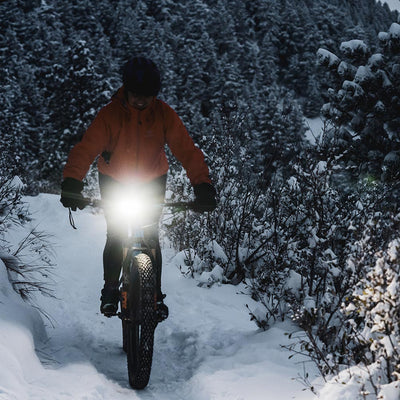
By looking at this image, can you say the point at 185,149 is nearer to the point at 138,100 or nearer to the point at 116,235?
the point at 138,100

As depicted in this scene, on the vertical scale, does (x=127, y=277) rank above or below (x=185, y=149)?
below

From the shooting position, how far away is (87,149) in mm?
3529

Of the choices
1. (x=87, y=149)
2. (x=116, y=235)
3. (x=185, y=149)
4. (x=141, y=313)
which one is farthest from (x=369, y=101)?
(x=141, y=313)

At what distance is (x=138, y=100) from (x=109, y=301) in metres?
1.76

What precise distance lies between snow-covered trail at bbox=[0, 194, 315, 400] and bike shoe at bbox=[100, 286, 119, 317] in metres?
0.43

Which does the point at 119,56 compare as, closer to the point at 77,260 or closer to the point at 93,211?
the point at 93,211

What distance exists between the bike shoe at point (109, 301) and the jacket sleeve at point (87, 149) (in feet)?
3.55

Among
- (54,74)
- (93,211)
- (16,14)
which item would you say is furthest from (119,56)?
(93,211)

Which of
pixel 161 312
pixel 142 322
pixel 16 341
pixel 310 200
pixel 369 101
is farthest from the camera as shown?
pixel 369 101

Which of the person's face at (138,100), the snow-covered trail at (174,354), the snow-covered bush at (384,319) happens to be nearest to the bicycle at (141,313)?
the snow-covered trail at (174,354)

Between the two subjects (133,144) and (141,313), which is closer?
(141,313)

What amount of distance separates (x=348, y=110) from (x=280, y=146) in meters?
7.07

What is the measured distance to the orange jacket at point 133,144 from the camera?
3553mm

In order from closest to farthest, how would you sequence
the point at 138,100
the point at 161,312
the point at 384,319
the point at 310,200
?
the point at 384,319, the point at 138,100, the point at 161,312, the point at 310,200
